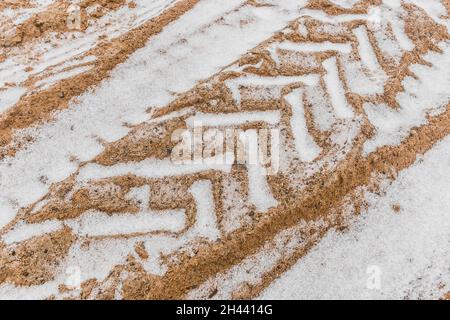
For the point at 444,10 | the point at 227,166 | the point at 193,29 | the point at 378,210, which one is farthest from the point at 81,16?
the point at 444,10

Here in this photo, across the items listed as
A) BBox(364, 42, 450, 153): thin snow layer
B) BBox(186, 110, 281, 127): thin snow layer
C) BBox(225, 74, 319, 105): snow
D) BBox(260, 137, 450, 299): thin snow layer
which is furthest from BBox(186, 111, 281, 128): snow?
BBox(260, 137, 450, 299): thin snow layer

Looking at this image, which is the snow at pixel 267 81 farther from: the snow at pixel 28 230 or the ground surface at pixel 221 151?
the snow at pixel 28 230

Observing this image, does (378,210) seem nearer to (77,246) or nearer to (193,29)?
(77,246)

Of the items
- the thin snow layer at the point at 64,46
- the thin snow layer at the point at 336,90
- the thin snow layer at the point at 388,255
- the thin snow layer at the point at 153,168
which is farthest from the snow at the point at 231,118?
the thin snow layer at the point at 64,46

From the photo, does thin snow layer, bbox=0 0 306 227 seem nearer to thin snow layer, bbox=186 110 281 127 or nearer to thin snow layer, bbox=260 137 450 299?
thin snow layer, bbox=186 110 281 127

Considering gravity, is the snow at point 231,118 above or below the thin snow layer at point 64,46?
below

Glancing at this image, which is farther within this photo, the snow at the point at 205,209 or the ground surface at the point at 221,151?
the snow at the point at 205,209
